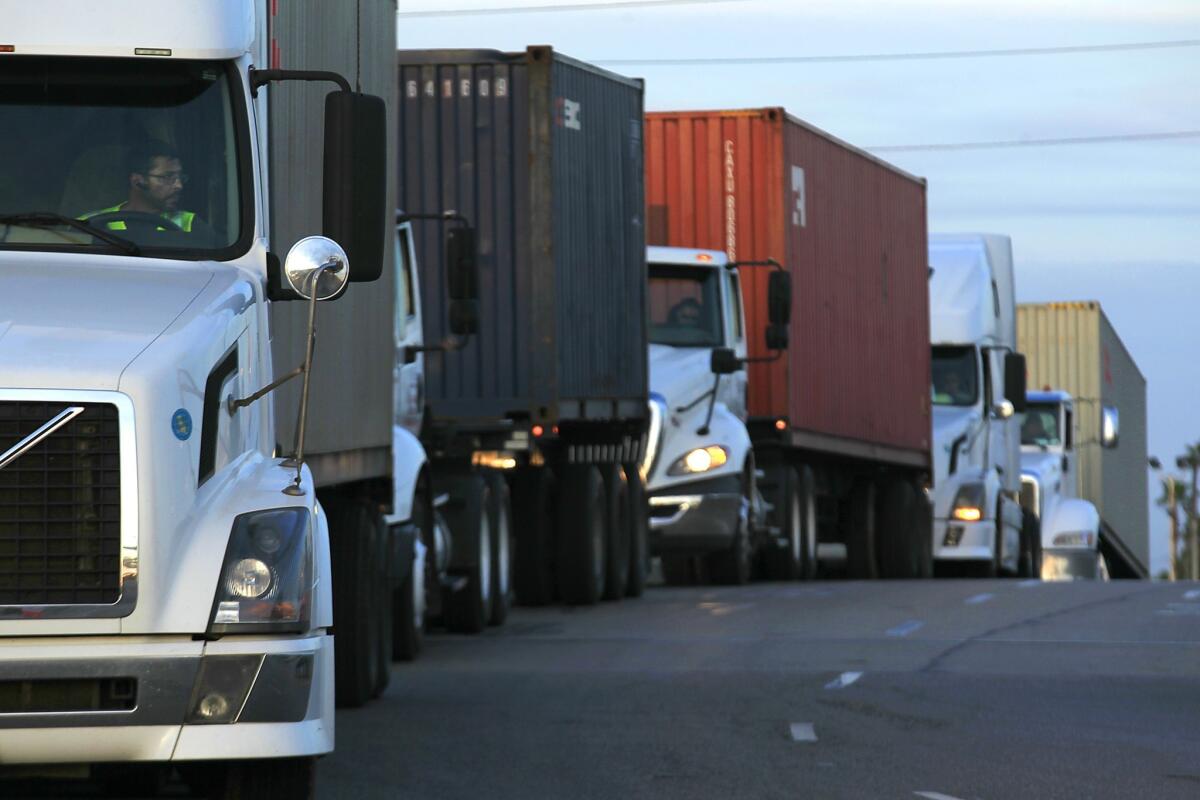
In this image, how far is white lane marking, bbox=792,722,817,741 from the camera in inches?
414

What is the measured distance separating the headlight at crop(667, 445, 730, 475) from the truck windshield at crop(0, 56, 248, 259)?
46.9 ft

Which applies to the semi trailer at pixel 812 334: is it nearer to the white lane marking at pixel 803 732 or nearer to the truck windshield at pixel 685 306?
the truck windshield at pixel 685 306

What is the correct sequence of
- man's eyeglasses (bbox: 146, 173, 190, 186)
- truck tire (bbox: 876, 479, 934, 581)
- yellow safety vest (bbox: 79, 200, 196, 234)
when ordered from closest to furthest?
yellow safety vest (bbox: 79, 200, 196, 234) → man's eyeglasses (bbox: 146, 173, 190, 186) → truck tire (bbox: 876, 479, 934, 581)

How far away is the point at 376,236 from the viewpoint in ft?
25.4

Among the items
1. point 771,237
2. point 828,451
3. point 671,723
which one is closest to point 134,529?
point 671,723

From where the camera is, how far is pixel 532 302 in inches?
738

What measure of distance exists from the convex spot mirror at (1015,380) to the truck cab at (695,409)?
7569mm

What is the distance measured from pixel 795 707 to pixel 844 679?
1614mm

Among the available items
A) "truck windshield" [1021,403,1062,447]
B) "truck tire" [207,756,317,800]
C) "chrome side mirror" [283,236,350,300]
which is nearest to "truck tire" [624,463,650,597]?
"chrome side mirror" [283,236,350,300]

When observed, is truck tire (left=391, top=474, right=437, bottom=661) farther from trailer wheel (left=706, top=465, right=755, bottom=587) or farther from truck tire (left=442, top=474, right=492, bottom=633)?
trailer wheel (left=706, top=465, right=755, bottom=587)

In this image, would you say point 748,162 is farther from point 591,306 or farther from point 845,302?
point 591,306

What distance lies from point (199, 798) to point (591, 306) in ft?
39.4

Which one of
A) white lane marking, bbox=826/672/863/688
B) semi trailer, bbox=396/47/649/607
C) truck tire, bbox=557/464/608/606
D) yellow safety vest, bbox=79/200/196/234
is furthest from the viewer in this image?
truck tire, bbox=557/464/608/606

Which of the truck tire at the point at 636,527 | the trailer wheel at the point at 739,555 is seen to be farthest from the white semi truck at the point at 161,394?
the trailer wheel at the point at 739,555
